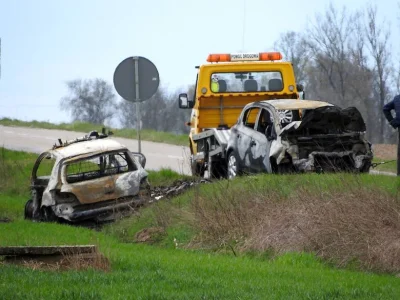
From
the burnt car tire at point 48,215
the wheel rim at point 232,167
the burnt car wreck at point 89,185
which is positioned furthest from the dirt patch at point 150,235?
the wheel rim at point 232,167

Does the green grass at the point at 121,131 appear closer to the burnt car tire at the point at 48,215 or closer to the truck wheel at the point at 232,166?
the truck wheel at the point at 232,166

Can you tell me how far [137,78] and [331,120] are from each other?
15.8 feet

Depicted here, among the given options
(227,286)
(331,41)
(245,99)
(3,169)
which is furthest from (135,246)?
(331,41)

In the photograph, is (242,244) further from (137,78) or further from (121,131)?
(121,131)

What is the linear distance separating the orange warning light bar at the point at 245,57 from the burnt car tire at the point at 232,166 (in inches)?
182

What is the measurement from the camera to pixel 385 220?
42.7 ft

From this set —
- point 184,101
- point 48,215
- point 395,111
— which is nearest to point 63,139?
point 184,101

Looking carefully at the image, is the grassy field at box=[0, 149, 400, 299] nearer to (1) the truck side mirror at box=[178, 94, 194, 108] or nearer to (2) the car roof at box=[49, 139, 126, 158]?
(2) the car roof at box=[49, 139, 126, 158]

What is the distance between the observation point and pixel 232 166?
68.1 feet

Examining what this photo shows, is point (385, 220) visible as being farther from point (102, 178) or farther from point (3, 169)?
point (3, 169)

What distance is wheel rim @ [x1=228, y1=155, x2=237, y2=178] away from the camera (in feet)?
67.4

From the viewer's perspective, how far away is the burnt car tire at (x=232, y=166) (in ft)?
66.7

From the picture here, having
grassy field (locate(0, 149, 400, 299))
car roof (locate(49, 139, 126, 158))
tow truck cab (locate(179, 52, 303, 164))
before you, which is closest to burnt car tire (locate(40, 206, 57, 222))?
grassy field (locate(0, 149, 400, 299))

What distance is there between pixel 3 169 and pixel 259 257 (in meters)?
14.8
